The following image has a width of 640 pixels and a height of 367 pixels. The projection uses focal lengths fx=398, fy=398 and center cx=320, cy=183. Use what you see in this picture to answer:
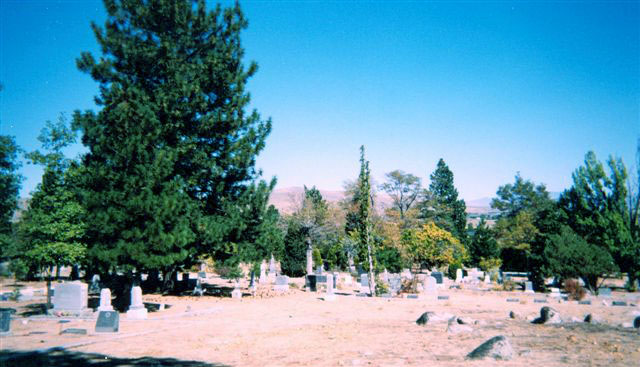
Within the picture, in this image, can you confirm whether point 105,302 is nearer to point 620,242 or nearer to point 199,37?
point 199,37

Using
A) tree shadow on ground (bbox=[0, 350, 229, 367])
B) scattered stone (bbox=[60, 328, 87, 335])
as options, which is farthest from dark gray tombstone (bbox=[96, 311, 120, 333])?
tree shadow on ground (bbox=[0, 350, 229, 367])

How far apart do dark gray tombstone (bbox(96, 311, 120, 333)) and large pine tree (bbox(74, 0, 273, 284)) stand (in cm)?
445

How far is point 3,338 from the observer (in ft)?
36.6

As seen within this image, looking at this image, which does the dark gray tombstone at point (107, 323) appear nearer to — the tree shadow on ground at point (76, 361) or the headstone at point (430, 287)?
the tree shadow on ground at point (76, 361)

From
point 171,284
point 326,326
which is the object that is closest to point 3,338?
point 326,326

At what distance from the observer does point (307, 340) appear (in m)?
11.3

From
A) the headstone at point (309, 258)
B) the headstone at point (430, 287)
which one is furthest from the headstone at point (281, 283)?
the headstone at point (309, 258)

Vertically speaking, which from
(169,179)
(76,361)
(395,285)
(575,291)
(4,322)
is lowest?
(575,291)

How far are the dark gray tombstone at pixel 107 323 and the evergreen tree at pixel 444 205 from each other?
49.4 metres

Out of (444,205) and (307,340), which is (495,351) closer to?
(307,340)

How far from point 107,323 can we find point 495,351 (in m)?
11.0

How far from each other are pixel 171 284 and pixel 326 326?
15.0m

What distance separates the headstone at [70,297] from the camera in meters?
15.6

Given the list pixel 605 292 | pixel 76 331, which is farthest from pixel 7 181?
pixel 605 292
